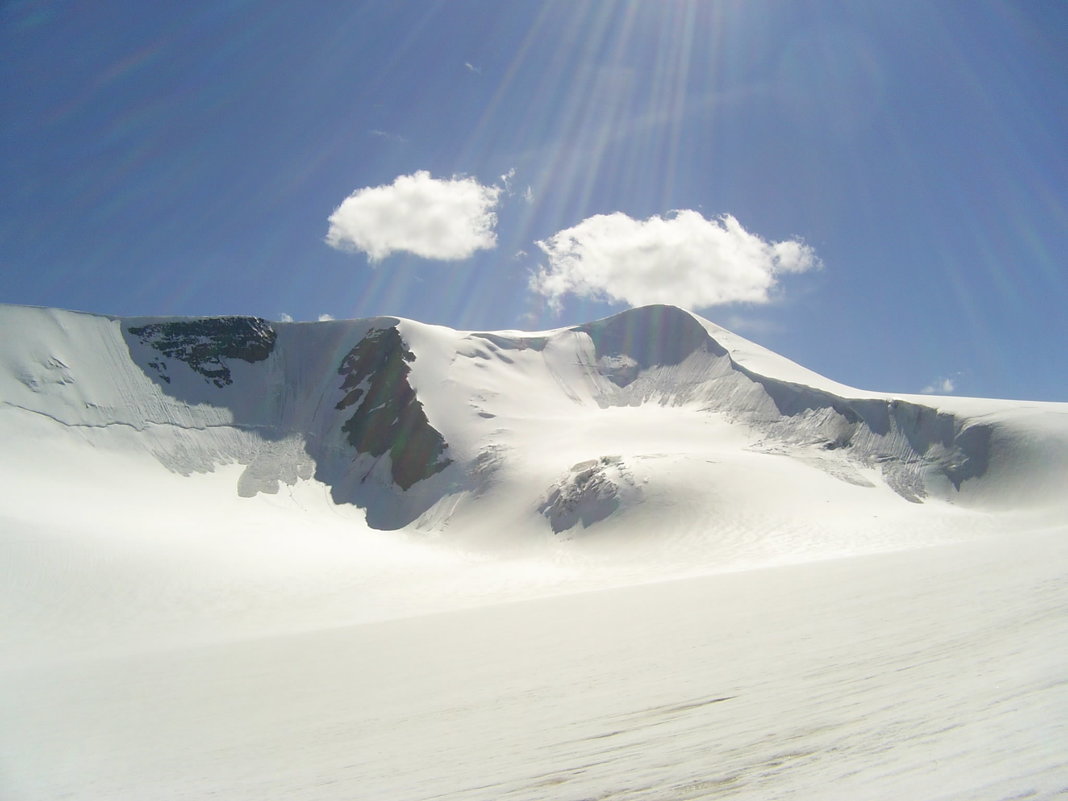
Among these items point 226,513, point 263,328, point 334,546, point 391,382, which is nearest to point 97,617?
point 334,546

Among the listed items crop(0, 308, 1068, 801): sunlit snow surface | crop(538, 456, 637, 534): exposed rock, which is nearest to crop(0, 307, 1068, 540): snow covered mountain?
crop(538, 456, 637, 534): exposed rock

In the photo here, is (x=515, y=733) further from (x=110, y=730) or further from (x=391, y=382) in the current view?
(x=391, y=382)

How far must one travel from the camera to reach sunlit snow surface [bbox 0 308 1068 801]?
468cm

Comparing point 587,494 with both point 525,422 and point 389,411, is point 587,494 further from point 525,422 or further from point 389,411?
point 389,411

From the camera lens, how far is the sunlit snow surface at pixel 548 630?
4.68 m

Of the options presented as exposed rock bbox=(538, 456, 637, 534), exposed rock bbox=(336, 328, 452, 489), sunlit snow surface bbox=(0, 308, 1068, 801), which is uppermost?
exposed rock bbox=(336, 328, 452, 489)

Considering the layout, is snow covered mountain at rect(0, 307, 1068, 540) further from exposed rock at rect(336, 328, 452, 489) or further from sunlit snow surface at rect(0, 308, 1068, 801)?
sunlit snow surface at rect(0, 308, 1068, 801)

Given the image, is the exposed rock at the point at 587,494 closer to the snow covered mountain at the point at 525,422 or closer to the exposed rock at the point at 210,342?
the snow covered mountain at the point at 525,422

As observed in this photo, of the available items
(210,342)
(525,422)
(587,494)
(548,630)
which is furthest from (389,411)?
(548,630)

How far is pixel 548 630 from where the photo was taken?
39.3 ft

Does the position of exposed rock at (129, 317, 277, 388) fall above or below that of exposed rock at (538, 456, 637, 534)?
above

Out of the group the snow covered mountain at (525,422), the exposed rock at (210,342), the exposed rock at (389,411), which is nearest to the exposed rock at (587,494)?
the snow covered mountain at (525,422)

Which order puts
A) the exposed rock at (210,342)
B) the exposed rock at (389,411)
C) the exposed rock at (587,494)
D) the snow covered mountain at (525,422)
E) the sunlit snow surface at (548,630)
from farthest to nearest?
the exposed rock at (210,342) < the exposed rock at (389,411) < the exposed rock at (587,494) < the snow covered mountain at (525,422) < the sunlit snow surface at (548,630)

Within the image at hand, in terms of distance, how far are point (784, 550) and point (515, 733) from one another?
2400 centimetres
